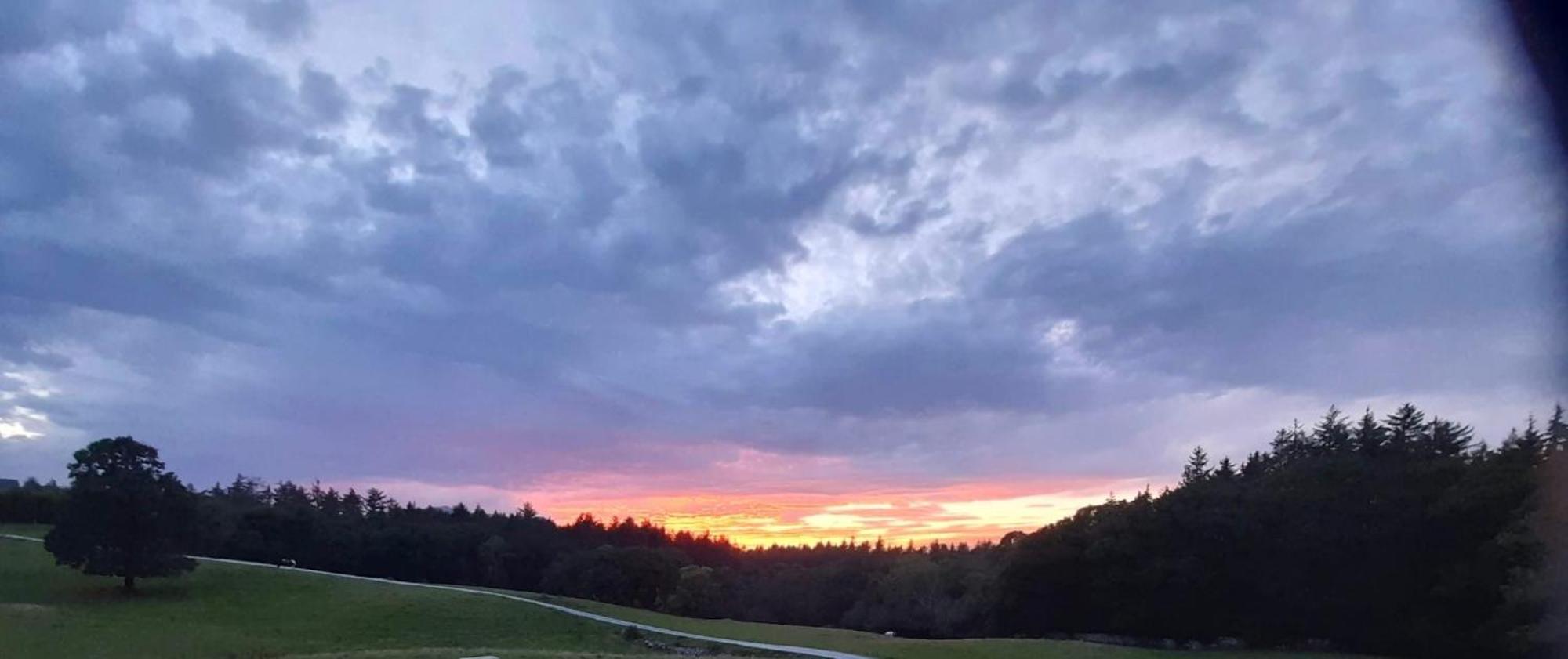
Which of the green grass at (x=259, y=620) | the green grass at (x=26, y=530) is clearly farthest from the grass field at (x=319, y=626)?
the green grass at (x=26, y=530)

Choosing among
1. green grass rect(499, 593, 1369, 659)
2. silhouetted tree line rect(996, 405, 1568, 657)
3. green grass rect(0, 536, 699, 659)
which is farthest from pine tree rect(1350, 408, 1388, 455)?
green grass rect(0, 536, 699, 659)

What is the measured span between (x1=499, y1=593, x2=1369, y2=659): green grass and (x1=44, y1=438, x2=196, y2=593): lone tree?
30.7m

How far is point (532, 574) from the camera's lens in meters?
96.4

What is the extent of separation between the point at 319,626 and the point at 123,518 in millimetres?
21288

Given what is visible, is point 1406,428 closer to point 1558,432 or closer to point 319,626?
point 1558,432

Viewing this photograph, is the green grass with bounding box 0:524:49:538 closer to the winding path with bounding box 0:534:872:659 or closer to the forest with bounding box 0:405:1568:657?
the forest with bounding box 0:405:1568:657

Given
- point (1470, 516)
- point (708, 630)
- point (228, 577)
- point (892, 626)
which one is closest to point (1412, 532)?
point (1470, 516)

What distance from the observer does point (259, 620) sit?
48.2 meters

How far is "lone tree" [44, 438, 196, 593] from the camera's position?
186 feet

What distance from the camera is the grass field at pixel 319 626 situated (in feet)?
118

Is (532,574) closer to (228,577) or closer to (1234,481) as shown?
(228,577)

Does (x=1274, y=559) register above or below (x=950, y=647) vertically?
above

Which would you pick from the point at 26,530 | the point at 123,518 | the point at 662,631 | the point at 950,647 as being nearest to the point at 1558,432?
the point at 950,647

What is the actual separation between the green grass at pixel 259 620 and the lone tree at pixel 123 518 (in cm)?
161
